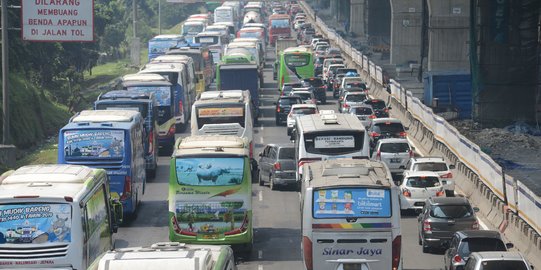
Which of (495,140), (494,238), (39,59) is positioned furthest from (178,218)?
(39,59)

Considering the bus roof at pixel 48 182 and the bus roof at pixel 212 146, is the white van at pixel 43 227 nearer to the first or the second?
the bus roof at pixel 48 182

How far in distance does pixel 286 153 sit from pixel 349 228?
1695 cm

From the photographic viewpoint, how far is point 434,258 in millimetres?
30734

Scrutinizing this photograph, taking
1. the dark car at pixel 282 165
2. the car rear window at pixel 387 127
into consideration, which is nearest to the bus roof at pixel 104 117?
the dark car at pixel 282 165

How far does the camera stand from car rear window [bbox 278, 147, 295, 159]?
41.4 meters

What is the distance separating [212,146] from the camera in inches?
1211

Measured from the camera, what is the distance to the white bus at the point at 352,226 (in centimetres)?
2459

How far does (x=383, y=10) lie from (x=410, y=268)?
4105 inches

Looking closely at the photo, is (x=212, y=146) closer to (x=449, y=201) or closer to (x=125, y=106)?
(x=449, y=201)

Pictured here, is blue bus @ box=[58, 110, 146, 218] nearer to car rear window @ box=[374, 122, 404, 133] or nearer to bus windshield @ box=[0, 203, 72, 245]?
bus windshield @ box=[0, 203, 72, 245]

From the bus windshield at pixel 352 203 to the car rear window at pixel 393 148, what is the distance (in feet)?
60.7

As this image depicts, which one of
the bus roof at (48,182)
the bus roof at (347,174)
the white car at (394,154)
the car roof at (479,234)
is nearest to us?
the bus roof at (48,182)

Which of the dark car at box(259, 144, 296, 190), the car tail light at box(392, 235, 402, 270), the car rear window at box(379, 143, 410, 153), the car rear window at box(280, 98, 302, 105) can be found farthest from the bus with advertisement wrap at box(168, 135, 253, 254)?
the car rear window at box(280, 98, 302, 105)

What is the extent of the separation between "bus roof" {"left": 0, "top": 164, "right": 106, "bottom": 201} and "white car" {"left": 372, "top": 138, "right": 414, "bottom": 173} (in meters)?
18.5
